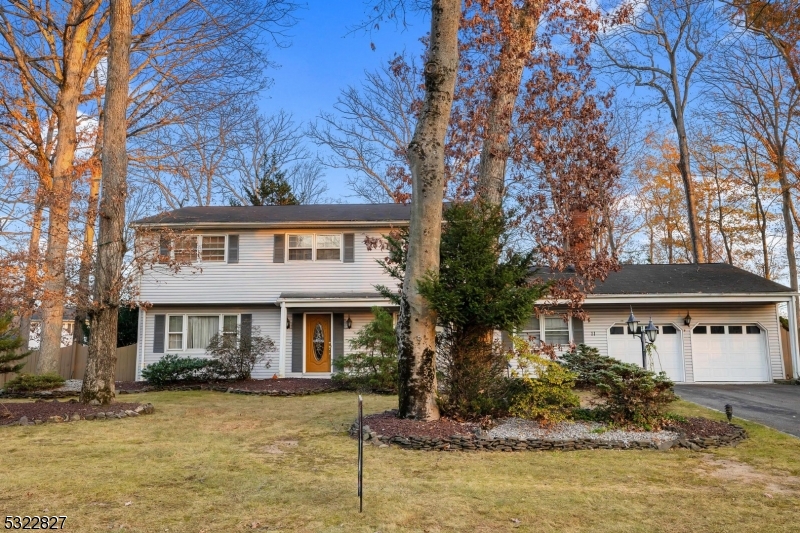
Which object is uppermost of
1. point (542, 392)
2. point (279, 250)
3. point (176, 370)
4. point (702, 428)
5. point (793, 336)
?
point (279, 250)

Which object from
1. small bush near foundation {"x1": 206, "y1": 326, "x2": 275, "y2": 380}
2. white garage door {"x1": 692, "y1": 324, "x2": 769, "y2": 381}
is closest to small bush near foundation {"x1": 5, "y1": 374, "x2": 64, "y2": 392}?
small bush near foundation {"x1": 206, "y1": 326, "x2": 275, "y2": 380}

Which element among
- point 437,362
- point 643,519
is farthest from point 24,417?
point 643,519

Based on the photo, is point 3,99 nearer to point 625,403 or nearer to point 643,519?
point 625,403

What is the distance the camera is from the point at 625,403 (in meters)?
8.14

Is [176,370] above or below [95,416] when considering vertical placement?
above

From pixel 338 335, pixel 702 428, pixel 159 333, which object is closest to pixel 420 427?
pixel 702 428

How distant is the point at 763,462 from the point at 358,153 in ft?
73.3

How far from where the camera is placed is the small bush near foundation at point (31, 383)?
13703mm

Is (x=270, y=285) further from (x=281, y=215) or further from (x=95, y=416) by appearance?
(x=95, y=416)

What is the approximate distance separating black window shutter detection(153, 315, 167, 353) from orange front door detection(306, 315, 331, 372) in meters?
4.48

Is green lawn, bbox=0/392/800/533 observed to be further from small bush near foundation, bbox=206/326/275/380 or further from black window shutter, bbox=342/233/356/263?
black window shutter, bbox=342/233/356/263

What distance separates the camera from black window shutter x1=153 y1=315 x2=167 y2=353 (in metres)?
17.5

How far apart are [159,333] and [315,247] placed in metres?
5.54

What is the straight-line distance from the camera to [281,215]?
18562 millimetres
